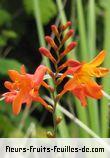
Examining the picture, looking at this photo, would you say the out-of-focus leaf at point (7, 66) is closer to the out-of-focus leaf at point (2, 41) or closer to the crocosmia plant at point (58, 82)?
the out-of-focus leaf at point (2, 41)

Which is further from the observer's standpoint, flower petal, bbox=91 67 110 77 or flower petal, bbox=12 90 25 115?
flower petal, bbox=91 67 110 77

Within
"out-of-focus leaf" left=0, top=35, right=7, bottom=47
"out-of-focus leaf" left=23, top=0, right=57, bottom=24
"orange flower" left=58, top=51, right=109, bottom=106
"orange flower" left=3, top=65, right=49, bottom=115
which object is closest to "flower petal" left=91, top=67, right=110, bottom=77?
"orange flower" left=58, top=51, right=109, bottom=106

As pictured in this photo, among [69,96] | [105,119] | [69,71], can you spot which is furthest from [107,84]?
[69,96]

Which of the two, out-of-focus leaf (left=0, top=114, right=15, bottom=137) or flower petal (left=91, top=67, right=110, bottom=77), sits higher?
out-of-focus leaf (left=0, top=114, right=15, bottom=137)

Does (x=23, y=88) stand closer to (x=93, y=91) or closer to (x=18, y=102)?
(x=18, y=102)

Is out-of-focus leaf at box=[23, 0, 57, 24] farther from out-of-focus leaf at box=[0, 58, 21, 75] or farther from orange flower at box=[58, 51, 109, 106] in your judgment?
orange flower at box=[58, 51, 109, 106]

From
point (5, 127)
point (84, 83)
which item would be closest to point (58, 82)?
point (84, 83)

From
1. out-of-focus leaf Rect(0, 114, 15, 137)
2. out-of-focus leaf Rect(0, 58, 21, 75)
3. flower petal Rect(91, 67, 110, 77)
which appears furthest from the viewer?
out-of-focus leaf Rect(0, 58, 21, 75)

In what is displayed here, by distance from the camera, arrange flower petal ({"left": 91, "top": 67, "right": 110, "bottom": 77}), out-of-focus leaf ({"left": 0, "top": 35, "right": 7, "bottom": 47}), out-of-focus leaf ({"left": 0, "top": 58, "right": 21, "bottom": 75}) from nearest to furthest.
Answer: flower petal ({"left": 91, "top": 67, "right": 110, "bottom": 77}) → out-of-focus leaf ({"left": 0, "top": 58, "right": 21, "bottom": 75}) → out-of-focus leaf ({"left": 0, "top": 35, "right": 7, "bottom": 47})
